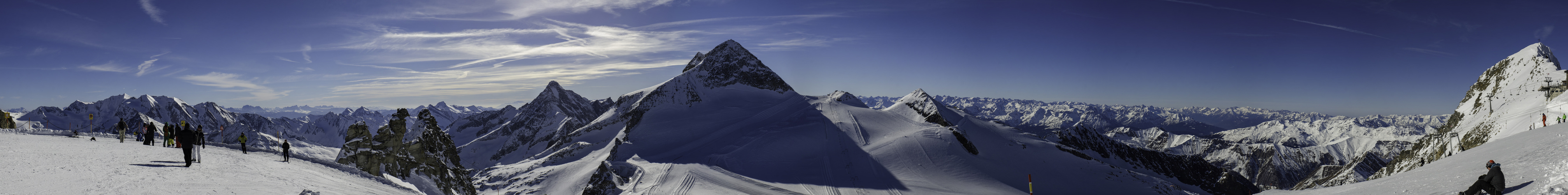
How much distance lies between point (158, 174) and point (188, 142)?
1734mm

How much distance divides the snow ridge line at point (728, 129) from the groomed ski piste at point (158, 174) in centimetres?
7438

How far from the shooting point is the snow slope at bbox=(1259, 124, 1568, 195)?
20863 millimetres

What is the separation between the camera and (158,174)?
765 inches

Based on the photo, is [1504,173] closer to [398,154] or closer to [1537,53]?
[398,154]

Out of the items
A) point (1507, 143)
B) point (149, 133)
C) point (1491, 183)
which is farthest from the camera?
point (1507, 143)

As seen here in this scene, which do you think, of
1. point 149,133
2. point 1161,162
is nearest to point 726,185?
point 149,133

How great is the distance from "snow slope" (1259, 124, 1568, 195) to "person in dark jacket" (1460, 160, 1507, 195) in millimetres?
816

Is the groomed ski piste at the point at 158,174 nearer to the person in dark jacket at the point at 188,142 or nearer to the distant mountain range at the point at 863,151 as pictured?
the person in dark jacket at the point at 188,142

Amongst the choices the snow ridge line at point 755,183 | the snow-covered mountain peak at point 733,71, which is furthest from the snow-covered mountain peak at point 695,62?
the snow ridge line at point 755,183

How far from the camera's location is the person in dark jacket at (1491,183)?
18.7 meters

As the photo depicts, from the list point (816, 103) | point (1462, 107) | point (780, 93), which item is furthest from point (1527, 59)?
point (780, 93)

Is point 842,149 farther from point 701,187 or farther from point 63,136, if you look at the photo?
point 63,136

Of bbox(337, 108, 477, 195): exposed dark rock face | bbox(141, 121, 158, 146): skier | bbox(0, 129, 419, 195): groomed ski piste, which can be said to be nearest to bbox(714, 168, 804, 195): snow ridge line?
bbox(337, 108, 477, 195): exposed dark rock face

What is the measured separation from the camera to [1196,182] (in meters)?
129
